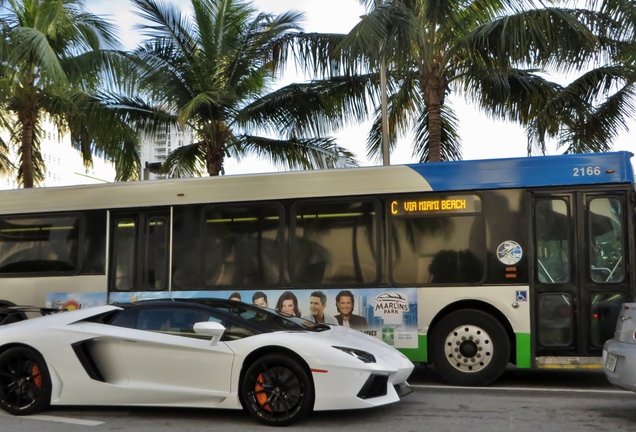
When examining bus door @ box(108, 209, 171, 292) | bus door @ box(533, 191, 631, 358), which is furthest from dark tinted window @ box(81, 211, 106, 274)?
bus door @ box(533, 191, 631, 358)

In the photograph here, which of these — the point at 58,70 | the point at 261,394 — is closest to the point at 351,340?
the point at 261,394

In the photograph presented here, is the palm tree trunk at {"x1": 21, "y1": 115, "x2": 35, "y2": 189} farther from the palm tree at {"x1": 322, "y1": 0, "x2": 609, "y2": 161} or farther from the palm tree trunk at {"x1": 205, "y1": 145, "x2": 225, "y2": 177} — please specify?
the palm tree at {"x1": 322, "y1": 0, "x2": 609, "y2": 161}

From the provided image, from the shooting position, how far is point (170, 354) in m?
7.27

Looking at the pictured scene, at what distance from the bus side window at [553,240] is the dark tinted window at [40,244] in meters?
6.49

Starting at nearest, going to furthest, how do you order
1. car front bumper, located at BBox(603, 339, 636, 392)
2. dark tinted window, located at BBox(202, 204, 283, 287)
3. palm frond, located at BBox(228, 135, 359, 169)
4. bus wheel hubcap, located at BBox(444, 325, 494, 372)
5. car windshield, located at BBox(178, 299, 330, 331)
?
1. car front bumper, located at BBox(603, 339, 636, 392)
2. car windshield, located at BBox(178, 299, 330, 331)
3. bus wheel hubcap, located at BBox(444, 325, 494, 372)
4. dark tinted window, located at BBox(202, 204, 283, 287)
5. palm frond, located at BBox(228, 135, 359, 169)

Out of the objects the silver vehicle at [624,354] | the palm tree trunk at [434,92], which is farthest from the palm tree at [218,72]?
the silver vehicle at [624,354]

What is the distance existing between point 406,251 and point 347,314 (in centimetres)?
110

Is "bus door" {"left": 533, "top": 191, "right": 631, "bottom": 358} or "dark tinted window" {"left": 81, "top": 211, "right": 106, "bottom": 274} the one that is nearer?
"bus door" {"left": 533, "top": 191, "right": 631, "bottom": 358}

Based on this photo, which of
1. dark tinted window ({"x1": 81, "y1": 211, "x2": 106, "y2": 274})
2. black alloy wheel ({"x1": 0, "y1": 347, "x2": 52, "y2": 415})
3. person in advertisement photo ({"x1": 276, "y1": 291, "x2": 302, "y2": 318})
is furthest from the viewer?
dark tinted window ({"x1": 81, "y1": 211, "x2": 106, "y2": 274})

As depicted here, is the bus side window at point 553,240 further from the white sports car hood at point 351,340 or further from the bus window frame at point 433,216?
the white sports car hood at point 351,340

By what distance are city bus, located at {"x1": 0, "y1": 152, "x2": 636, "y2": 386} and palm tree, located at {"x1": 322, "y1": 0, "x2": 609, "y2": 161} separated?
394 cm

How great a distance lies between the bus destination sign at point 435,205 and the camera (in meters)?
9.71

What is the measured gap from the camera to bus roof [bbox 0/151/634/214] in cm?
936

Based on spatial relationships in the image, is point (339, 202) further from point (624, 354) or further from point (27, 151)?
point (27, 151)
